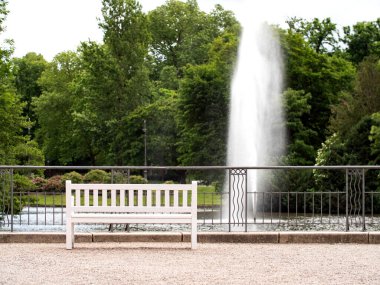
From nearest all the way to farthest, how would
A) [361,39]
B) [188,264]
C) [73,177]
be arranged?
[188,264] → [73,177] → [361,39]

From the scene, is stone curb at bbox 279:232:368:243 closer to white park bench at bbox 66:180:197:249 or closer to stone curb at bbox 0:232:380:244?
stone curb at bbox 0:232:380:244

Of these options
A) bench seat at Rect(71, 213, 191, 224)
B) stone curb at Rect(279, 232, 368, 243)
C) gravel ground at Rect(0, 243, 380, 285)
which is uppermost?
bench seat at Rect(71, 213, 191, 224)

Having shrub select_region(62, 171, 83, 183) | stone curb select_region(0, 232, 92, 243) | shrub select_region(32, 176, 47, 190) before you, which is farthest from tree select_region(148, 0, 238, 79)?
stone curb select_region(0, 232, 92, 243)

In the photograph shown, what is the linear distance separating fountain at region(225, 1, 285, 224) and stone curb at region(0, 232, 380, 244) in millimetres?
35061

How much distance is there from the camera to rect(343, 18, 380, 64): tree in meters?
69.1

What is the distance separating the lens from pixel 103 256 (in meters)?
13.2

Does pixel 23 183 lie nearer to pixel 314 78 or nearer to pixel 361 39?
pixel 314 78

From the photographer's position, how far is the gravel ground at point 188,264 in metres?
10.8

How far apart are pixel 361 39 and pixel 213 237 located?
183 ft

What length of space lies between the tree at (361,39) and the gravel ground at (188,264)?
182ft

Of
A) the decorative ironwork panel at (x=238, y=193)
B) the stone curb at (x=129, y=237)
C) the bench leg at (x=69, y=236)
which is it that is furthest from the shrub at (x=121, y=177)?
the bench leg at (x=69, y=236)

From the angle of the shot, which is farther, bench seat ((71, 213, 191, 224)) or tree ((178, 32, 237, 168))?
tree ((178, 32, 237, 168))

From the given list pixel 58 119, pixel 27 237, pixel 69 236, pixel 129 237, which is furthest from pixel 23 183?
pixel 58 119

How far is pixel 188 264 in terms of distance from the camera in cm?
1234
